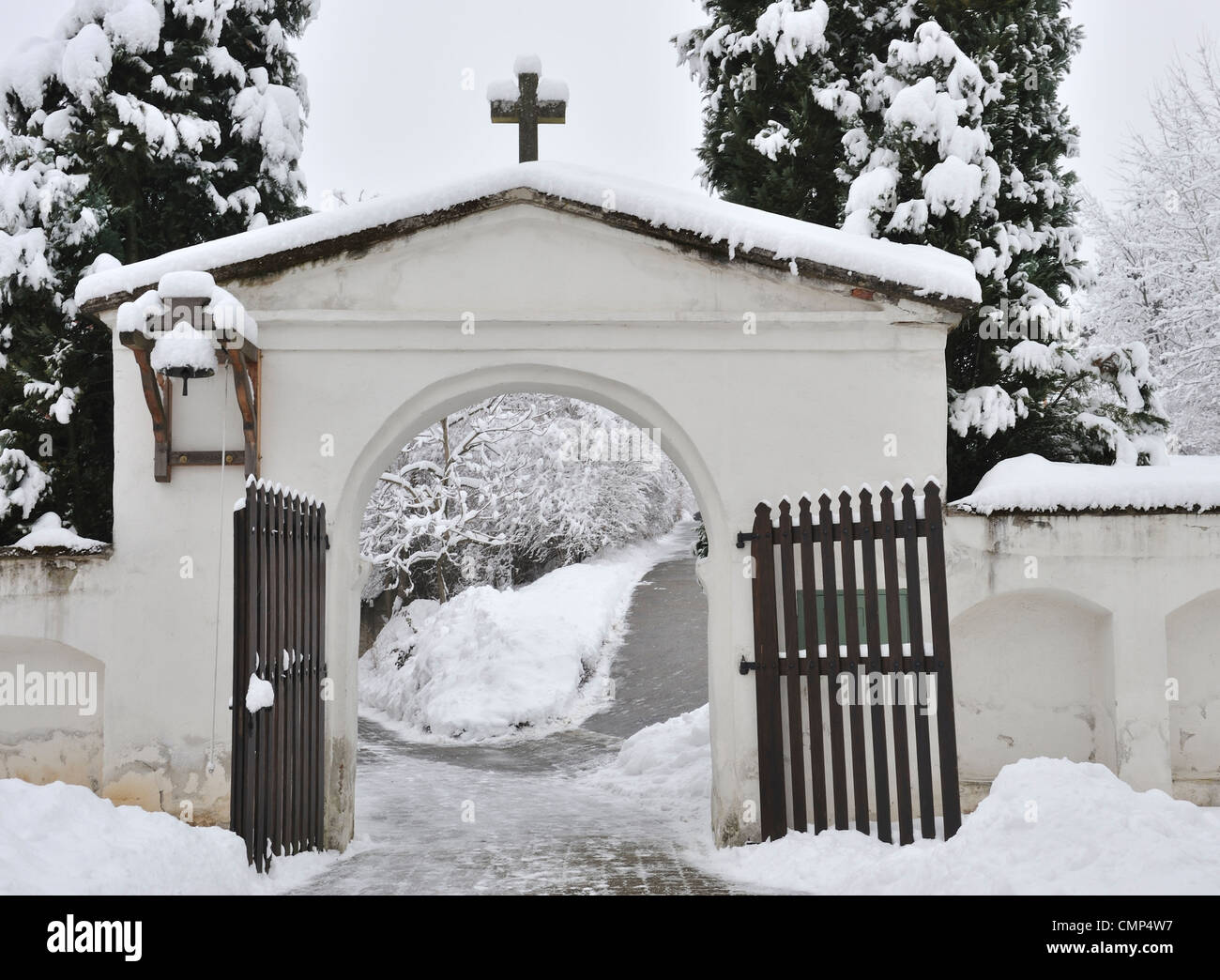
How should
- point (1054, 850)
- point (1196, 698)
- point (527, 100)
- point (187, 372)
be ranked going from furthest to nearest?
point (527, 100) < point (1196, 698) < point (187, 372) < point (1054, 850)

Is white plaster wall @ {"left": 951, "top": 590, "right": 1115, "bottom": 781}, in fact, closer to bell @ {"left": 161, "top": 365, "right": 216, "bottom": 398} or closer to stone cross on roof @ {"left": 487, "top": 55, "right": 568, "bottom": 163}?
stone cross on roof @ {"left": 487, "top": 55, "right": 568, "bottom": 163}

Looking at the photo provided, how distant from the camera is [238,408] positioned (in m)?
8.14

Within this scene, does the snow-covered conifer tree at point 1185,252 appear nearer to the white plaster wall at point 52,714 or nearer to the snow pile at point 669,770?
the snow pile at point 669,770

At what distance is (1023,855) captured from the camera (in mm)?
5445

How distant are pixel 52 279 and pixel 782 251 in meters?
6.67

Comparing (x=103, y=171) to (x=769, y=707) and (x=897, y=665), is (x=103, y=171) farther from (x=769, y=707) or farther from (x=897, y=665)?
(x=897, y=665)

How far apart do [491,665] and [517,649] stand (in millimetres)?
613

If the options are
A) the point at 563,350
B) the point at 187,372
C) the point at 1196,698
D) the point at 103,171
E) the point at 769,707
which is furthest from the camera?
the point at 103,171

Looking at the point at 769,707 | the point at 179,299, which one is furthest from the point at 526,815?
the point at 179,299

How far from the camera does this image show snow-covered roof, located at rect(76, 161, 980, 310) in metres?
8.05

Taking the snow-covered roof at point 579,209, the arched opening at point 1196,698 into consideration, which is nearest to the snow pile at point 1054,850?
the arched opening at point 1196,698

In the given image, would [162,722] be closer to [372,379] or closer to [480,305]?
[372,379]

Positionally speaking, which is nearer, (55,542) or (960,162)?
(55,542)
